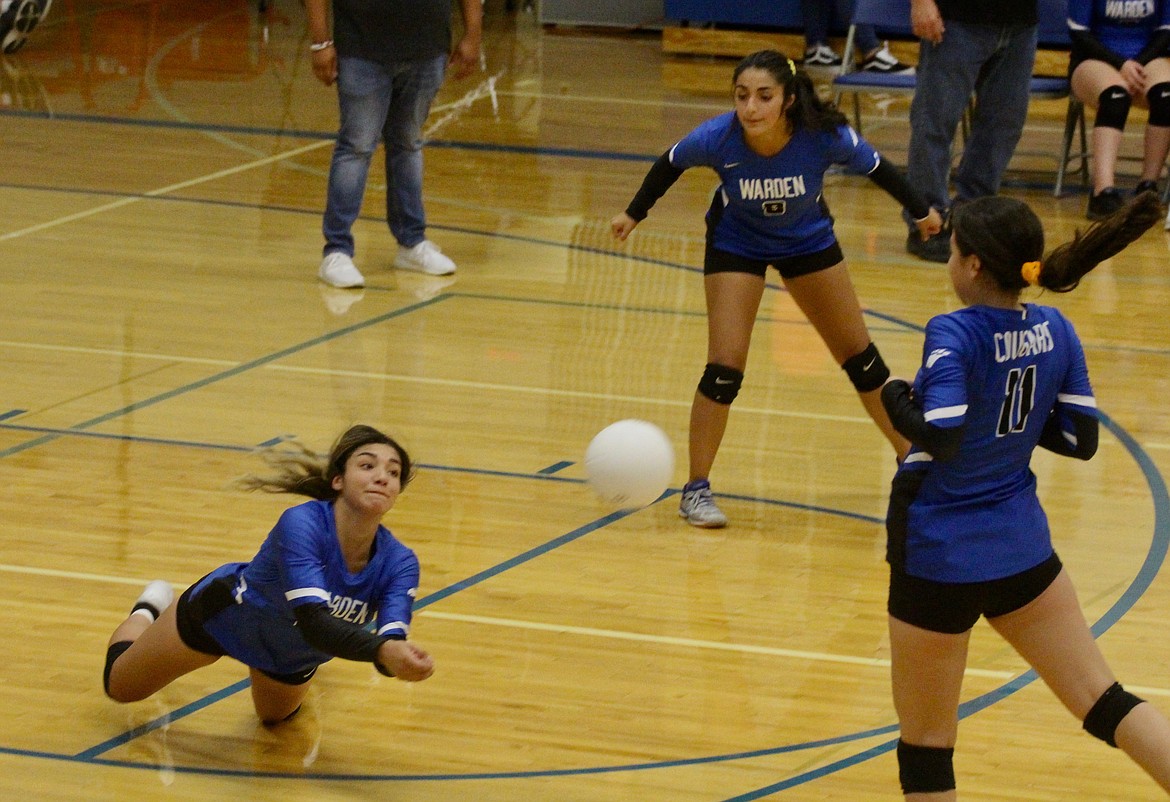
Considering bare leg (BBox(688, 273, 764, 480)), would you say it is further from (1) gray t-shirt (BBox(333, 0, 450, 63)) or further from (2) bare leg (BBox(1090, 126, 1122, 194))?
(2) bare leg (BBox(1090, 126, 1122, 194))

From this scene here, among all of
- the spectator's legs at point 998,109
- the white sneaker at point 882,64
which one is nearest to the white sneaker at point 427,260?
the spectator's legs at point 998,109

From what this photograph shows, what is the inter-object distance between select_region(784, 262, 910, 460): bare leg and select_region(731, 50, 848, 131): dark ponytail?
48 centimetres

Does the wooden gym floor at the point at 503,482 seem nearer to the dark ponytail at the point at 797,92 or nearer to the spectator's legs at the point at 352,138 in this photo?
the spectator's legs at the point at 352,138

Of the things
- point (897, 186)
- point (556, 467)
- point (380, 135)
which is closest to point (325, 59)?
point (380, 135)

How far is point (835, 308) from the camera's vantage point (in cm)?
550

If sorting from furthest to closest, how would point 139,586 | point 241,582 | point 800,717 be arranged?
point 139,586, point 800,717, point 241,582

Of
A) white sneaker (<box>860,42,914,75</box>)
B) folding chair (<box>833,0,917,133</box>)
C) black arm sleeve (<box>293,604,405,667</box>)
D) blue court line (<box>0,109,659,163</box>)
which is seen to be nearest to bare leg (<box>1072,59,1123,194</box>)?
folding chair (<box>833,0,917,133</box>)

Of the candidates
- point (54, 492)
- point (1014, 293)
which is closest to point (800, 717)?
point (1014, 293)

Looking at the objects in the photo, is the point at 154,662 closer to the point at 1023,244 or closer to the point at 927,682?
the point at 927,682

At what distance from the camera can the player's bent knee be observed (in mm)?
4054

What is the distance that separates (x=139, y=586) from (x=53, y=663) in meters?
0.54

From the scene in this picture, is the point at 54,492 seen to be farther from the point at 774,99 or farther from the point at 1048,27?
the point at 1048,27

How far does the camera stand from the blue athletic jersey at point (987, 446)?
3189 millimetres

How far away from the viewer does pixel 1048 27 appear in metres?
11.4
